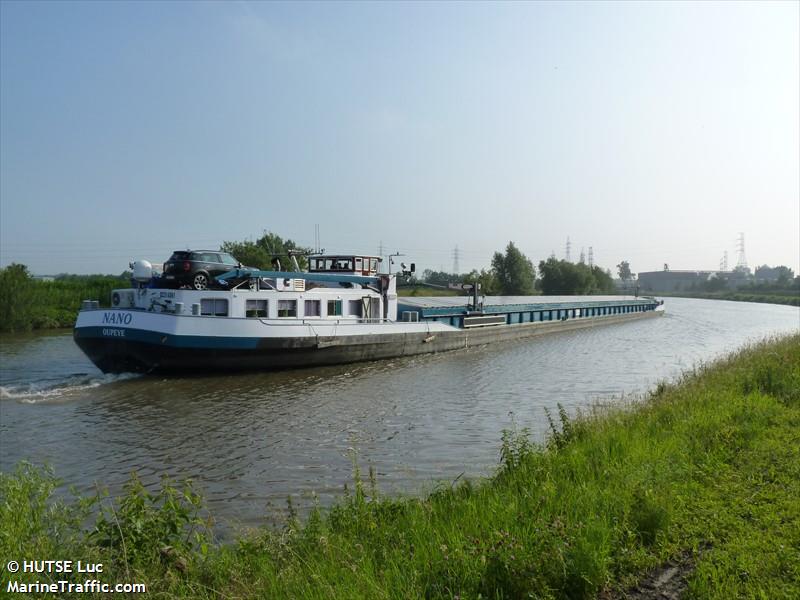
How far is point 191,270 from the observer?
18.3m

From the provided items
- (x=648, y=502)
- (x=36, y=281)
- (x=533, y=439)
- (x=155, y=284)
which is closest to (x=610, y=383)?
(x=533, y=439)

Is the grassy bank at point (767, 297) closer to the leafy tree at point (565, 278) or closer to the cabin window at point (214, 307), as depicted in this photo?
the leafy tree at point (565, 278)

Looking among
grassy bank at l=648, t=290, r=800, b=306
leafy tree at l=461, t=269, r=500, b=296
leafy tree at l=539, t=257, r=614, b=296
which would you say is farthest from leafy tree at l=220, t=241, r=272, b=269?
grassy bank at l=648, t=290, r=800, b=306

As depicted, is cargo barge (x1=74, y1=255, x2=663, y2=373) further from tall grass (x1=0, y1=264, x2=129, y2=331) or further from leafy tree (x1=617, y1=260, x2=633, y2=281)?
leafy tree (x1=617, y1=260, x2=633, y2=281)

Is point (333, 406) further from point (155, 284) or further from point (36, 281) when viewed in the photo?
point (36, 281)

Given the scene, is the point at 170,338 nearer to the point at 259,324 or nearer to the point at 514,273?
the point at 259,324

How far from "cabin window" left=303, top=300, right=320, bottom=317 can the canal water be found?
224 cm

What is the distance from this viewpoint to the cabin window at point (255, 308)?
1834cm

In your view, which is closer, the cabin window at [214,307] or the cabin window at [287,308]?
the cabin window at [214,307]

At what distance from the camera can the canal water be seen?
9.07 meters

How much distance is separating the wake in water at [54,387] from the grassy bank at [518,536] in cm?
953

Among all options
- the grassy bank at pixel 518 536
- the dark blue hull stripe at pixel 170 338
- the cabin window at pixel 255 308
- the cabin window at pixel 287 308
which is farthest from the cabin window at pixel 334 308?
the grassy bank at pixel 518 536

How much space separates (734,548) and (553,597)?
162 centimetres

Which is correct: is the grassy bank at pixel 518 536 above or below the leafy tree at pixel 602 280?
below
